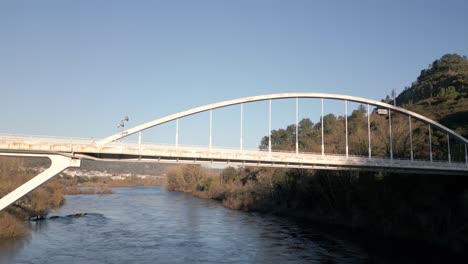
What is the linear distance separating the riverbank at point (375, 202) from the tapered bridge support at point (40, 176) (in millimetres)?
24287

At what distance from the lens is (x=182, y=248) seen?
84.7 ft

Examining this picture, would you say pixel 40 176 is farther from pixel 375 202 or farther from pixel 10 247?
pixel 375 202

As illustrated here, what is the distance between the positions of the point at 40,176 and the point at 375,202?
27541 millimetres

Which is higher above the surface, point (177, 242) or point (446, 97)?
point (446, 97)

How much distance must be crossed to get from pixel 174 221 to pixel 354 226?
56.6ft

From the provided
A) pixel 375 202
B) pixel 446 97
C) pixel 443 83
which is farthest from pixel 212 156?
pixel 443 83

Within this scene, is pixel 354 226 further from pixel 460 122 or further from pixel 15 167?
pixel 15 167

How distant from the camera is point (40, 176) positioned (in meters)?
20.1

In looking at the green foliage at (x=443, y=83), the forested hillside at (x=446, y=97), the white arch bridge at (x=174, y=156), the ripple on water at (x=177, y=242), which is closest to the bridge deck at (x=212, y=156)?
the white arch bridge at (x=174, y=156)

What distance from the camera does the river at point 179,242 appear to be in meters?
23.0

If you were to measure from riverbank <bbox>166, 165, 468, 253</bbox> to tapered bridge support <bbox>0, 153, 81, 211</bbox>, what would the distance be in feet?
79.7

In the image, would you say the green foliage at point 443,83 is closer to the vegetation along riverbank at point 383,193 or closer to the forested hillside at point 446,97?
the forested hillside at point 446,97

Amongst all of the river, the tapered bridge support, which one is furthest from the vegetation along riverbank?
the tapered bridge support

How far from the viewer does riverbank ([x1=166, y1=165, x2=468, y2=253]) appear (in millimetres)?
29406
